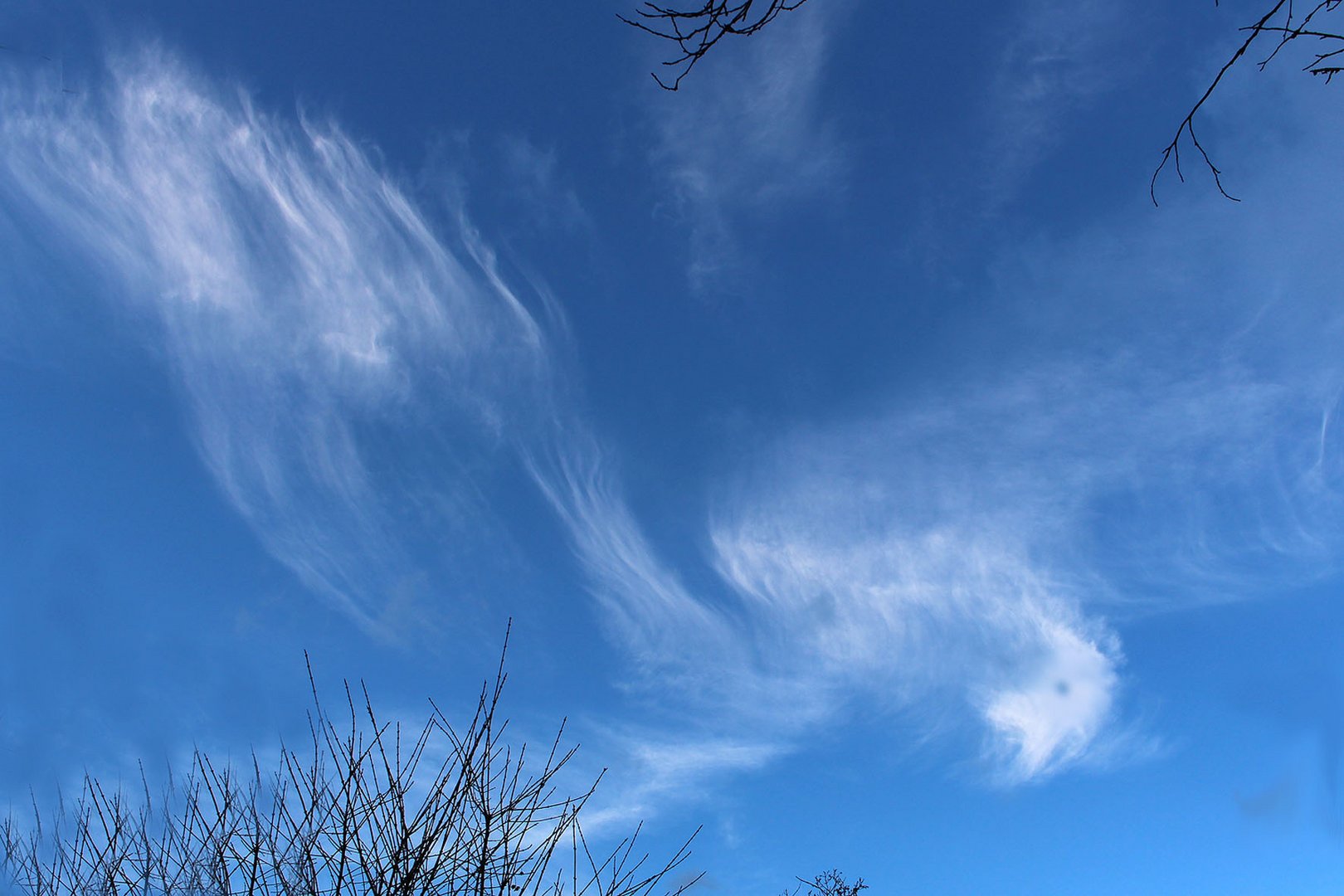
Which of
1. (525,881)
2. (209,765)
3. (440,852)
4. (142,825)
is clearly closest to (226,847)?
(209,765)

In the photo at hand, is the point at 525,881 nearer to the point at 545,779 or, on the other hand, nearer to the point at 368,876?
the point at 545,779

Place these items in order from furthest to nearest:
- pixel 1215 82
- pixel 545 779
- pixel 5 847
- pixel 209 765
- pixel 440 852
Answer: pixel 5 847
pixel 209 765
pixel 545 779
pixel 440 852
pixel 1215 82

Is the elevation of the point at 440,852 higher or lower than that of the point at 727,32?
lower

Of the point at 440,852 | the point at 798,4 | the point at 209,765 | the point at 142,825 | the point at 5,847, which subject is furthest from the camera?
the point at 5,847

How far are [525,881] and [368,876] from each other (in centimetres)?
87

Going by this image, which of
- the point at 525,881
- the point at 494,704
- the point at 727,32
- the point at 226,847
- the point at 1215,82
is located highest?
the point at 727,32

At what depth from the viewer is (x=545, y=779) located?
191 inches

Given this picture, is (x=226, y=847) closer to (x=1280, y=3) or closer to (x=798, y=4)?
(x=798, y=4)

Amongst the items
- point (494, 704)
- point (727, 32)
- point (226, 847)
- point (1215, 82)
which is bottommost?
point (226, 847)

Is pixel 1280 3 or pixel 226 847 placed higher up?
pixel 1280 3

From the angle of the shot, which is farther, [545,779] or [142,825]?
[142,825]

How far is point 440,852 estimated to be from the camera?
448 centimetres

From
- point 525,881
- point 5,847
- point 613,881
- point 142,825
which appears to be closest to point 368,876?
point 525,881

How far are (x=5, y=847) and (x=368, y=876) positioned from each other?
641 centimetres
